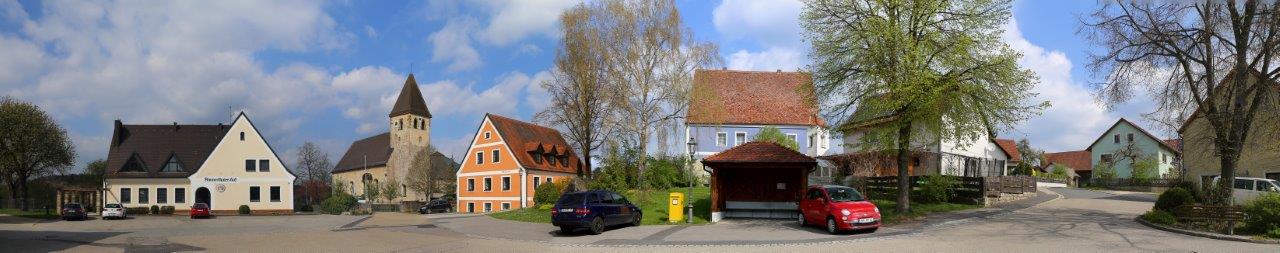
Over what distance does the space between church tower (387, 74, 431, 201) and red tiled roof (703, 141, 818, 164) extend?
67.9m

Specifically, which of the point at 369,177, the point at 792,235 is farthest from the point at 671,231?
the point at 369,177

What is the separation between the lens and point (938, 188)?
98.6 feet

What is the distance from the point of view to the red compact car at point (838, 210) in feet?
64.5

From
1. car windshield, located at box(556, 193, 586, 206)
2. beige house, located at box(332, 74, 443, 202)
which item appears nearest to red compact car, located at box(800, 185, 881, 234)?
car windshield, located at box(556, 193, 586, 206)

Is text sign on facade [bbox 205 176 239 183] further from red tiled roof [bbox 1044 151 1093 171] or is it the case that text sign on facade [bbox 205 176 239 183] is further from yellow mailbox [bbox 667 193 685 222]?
red tiled roof [bbox 1044 151 1093 171]

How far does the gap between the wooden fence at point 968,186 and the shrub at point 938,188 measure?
0.22 meters

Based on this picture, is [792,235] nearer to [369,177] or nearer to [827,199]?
[827,199]

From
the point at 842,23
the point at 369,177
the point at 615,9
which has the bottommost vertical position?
the point at 369,177

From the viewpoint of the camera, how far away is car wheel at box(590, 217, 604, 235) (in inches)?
870

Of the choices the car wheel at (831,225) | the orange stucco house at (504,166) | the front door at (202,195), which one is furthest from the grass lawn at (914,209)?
the front door at (202,195)

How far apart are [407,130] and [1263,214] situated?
A: 3246 inches

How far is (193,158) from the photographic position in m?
59.4

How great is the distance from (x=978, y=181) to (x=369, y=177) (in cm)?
7828

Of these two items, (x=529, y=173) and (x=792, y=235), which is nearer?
(x=792, y=235)
